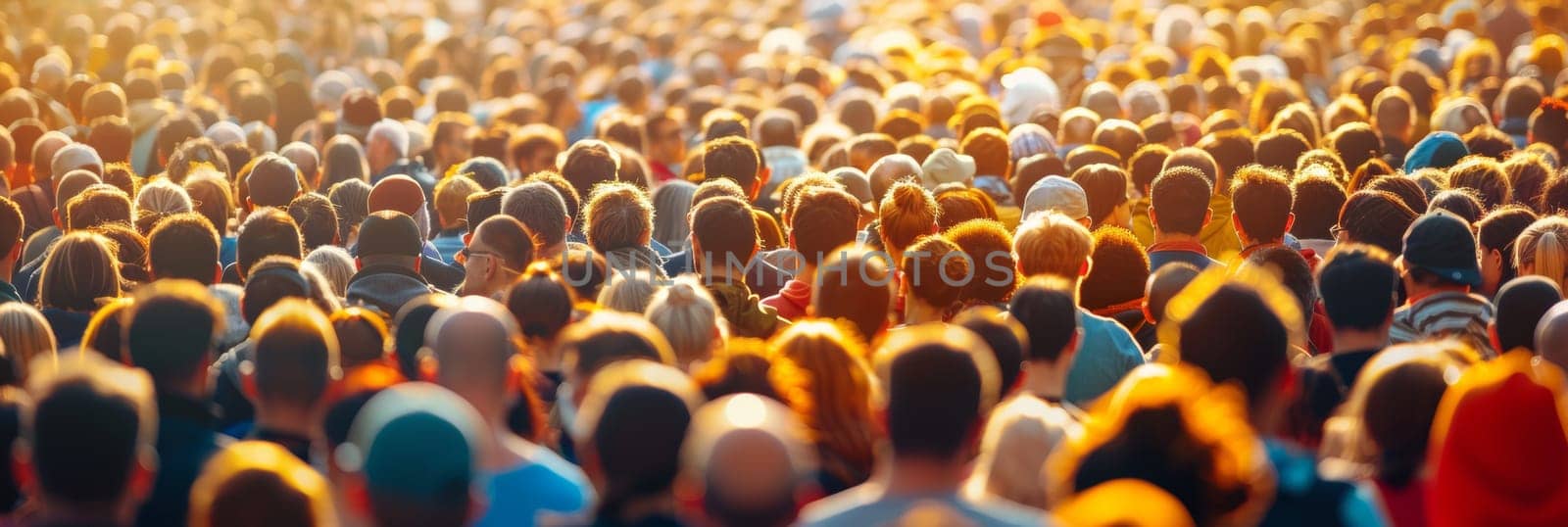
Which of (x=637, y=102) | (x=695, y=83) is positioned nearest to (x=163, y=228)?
(x=637, y=102)

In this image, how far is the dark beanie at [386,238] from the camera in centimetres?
746

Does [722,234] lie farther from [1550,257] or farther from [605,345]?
[1550,257]

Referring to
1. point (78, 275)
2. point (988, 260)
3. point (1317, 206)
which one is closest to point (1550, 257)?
point (1317, 206)

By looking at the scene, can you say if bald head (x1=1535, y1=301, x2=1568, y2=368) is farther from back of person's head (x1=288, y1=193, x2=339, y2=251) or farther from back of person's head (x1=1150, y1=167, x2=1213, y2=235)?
back of person's head (x1=288, y1=193, x2=339, y2=251)

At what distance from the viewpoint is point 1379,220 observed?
7.80 metres

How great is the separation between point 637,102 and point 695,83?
229cm

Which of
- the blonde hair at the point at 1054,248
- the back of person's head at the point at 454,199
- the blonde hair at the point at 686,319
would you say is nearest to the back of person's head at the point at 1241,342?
the blonde hair at the point at 686,319

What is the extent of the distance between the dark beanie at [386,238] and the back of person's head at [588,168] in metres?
2.22

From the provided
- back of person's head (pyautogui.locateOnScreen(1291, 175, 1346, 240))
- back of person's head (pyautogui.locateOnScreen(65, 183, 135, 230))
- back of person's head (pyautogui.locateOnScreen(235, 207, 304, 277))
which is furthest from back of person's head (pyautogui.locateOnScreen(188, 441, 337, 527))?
back of person's head (pyautogui.locateOnScreen(1291, 175, 1346, 240))

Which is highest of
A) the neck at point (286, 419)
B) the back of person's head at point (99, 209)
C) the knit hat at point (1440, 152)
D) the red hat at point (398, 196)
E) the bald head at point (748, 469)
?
the bald head at point (748, 469)

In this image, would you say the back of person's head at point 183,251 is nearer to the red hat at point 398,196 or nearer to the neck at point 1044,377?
the red hat at point 398,196

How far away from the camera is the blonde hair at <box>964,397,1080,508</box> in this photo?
4484mm

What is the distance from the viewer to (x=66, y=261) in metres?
6.84

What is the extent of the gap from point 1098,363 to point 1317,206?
2.59m
